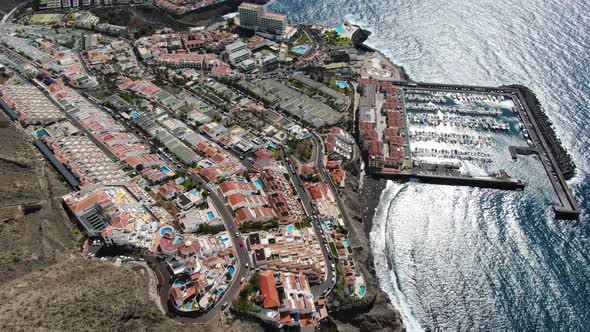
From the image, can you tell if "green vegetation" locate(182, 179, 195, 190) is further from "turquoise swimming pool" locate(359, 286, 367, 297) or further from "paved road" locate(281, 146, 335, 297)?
"turquoise swimming pool" locate(359, 286, 367, 297)

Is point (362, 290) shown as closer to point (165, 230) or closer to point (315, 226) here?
point (315, 226)

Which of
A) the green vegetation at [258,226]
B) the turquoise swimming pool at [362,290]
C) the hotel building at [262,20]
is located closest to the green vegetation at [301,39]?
the hotel building at [262,20]

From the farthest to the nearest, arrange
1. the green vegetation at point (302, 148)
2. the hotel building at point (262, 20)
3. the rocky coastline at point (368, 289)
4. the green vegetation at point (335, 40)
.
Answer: the hotel building at point (262, 20) < the green vegetation at point (335, 40) < the green vegetation at point (302, 148) < the rocky coastline at point (368, 289)

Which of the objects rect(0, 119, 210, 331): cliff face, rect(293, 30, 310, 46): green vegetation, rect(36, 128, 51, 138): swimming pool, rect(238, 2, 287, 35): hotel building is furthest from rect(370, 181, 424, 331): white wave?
rect(238, 2, 287, 35): hotel building

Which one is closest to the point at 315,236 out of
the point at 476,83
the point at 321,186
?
the point at 321,186

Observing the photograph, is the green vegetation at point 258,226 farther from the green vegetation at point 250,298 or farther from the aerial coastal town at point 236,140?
the green vegetation at point 250,298

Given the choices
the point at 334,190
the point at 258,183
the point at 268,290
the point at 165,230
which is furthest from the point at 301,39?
the point at 268,290

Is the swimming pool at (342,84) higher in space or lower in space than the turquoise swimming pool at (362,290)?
higher

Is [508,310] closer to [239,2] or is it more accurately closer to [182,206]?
[182,206]
